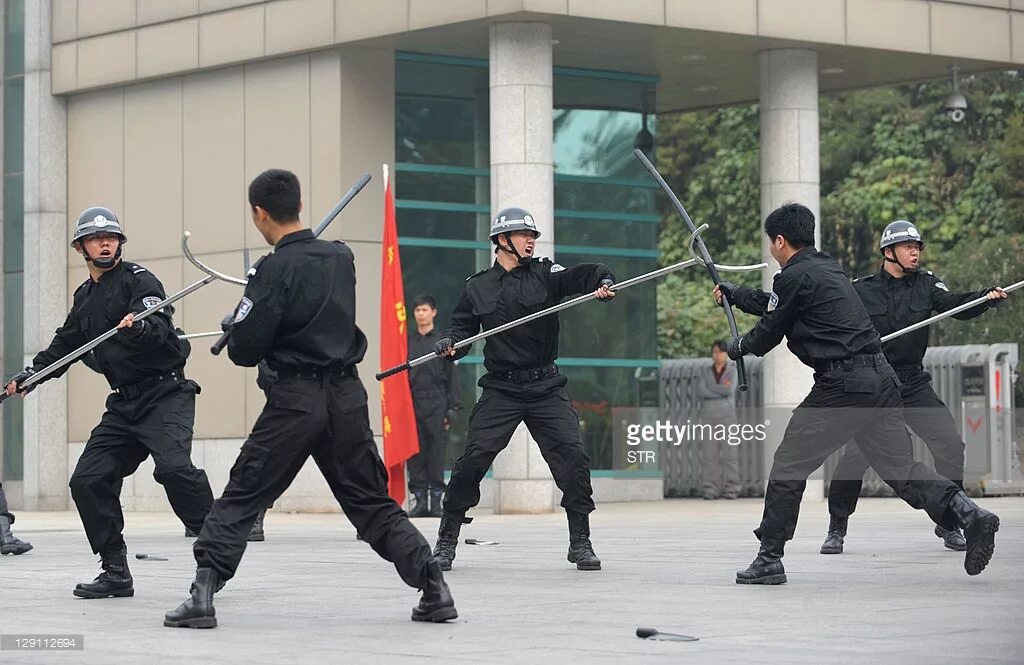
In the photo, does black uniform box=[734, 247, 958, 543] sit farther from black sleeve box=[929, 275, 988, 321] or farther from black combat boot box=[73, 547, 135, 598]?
black combat boot box=[73, 547, 135, 598]

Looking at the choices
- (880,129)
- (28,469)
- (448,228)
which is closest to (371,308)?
(448,228)

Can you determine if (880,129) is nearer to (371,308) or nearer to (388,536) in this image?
(371,308)

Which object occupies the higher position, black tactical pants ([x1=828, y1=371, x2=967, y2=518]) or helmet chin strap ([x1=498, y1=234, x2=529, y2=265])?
helmet chin strap ([x1=498, y1=234, x2=529, y2=265])

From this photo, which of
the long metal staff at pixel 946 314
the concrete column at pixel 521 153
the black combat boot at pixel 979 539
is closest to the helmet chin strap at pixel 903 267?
the long metal staff at pixel 946 314

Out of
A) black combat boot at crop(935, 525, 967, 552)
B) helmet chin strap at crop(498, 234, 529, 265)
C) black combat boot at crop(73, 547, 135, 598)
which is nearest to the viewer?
black combat boot at crop(73, 547, 135, 598)

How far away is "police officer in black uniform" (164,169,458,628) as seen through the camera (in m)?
8.34

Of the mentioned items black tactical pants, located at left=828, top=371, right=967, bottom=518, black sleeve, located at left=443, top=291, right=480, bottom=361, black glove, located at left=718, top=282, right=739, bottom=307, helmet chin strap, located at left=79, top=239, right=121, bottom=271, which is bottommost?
black tactical pants, located at left=828, top=371, right=967, bottom=518

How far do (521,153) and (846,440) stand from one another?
972 centimetres

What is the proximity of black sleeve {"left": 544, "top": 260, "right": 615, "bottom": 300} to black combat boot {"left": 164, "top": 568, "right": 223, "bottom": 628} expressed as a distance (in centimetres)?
364

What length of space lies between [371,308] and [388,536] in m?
12.3

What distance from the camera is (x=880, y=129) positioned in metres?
39.3

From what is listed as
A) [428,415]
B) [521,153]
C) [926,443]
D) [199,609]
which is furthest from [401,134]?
[199,609]

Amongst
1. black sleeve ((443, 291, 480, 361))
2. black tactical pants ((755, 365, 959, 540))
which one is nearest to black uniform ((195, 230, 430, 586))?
black tactical pants ((755, 365, 959, 540))

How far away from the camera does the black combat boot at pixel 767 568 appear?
1011 cm
